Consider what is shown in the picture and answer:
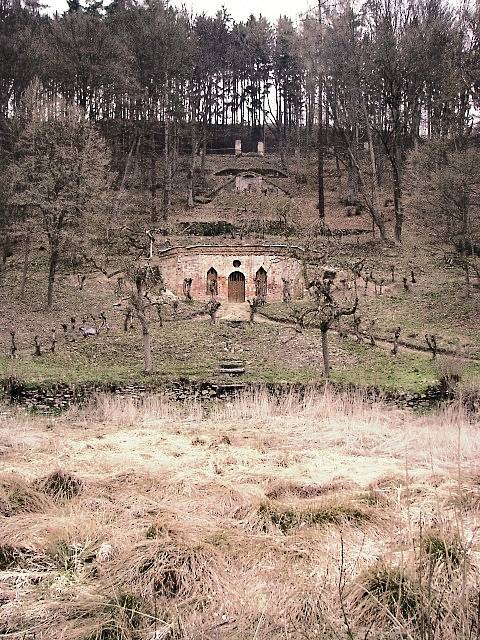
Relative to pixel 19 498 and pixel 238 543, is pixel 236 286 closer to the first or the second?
pixel 19 498

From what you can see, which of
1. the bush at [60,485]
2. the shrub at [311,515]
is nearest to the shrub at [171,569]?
the shrub at [311,515]

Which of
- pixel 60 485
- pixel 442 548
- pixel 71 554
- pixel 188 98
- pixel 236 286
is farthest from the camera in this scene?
pixel 188 98

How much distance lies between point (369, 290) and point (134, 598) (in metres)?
22.9

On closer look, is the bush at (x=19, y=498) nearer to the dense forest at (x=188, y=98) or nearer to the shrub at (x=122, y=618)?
the shrub at (x=122, y=618)

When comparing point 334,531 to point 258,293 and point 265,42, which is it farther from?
point 265,42

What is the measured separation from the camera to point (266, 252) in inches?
1148

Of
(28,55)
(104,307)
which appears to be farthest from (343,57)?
(104,307)

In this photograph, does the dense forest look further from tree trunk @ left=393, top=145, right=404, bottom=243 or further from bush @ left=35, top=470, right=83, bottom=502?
bush @ left=35, top=470, right=83, bottom=502

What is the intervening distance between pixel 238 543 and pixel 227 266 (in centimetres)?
2592

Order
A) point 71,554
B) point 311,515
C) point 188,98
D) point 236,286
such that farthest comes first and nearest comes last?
point 188,98 → point 236,286 → point 311,515 → point 71,554

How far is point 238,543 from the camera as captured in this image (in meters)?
3.69

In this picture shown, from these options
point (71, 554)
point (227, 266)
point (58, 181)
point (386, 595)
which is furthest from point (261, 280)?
point (386, 595)

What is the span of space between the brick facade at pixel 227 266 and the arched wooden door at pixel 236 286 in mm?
79

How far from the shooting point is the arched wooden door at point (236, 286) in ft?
96.4
